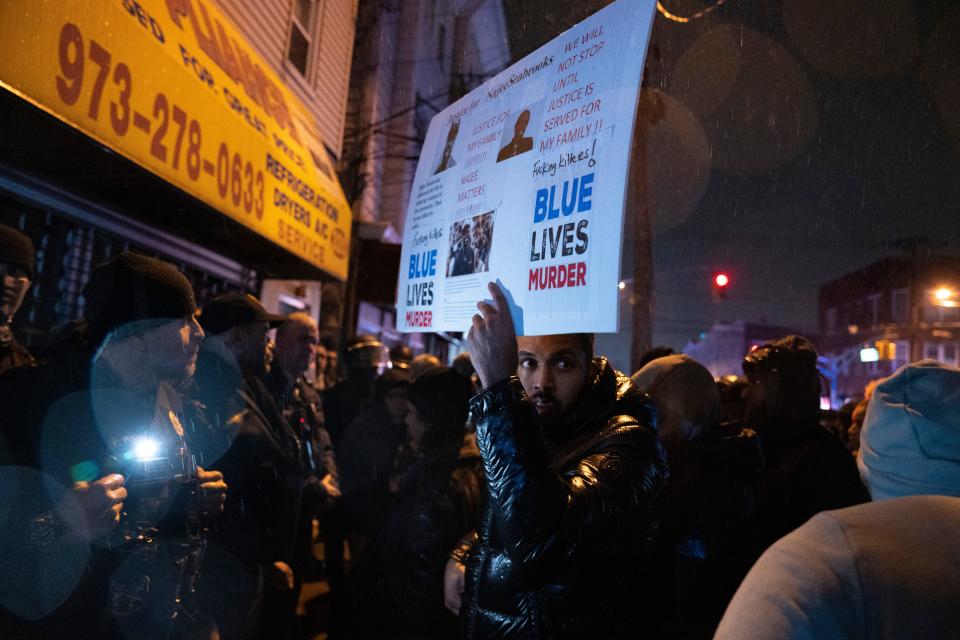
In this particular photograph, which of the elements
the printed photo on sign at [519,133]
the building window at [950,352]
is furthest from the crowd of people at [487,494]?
the building window at [950,352]

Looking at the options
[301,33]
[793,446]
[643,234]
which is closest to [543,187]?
[793,446]

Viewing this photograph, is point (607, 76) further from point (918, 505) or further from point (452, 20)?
point (452, 20)

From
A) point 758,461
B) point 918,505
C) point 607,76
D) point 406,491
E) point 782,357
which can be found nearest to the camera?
point 918,505

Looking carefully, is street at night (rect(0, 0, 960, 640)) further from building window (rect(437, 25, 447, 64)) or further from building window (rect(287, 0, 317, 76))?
building window (rect(437, 25, 447, 64))

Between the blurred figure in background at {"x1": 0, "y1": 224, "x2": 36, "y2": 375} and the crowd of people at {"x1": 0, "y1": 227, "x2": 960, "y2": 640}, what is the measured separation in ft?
0.04

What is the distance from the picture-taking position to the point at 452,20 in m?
20.5

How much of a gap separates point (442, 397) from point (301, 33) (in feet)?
27.7

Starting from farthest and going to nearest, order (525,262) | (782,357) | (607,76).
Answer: (782,357), (525,262), (607,76)

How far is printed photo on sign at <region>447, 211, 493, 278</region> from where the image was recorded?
92.3 inches

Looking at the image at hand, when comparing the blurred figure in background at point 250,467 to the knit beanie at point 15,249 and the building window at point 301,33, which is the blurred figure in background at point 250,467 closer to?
the knit beanie at point 15,249

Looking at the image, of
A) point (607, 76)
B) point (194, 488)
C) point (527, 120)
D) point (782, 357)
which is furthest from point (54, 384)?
point (782, 357)

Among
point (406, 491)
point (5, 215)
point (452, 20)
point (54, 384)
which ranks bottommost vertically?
point (406, 491)

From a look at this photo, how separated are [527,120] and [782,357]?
275 cm

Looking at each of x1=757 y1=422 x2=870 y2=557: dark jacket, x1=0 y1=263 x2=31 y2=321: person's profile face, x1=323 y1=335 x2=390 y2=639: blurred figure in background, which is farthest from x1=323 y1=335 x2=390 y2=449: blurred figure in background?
x1=757 y1=422 x2=870 y2=557: dark jacket
